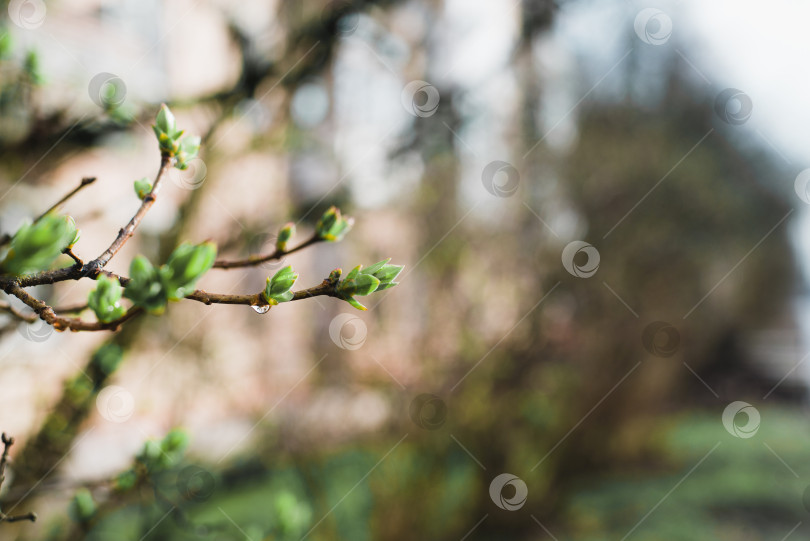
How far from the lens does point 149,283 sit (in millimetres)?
594

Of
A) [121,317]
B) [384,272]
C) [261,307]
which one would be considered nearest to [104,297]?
[121,317]

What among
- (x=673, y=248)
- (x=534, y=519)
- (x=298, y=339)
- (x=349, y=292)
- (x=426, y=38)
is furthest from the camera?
(x=673, y=248)

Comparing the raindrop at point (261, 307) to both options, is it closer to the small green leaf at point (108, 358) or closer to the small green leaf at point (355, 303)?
the small green leaf at point (355, 303)

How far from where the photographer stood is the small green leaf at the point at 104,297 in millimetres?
650

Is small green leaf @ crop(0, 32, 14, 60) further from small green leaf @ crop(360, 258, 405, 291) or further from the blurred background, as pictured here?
small green leaf @ crop(360, 258, 405, 291)

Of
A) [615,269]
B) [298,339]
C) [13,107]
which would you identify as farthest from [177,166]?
[615,269]

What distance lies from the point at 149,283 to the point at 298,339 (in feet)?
13.8

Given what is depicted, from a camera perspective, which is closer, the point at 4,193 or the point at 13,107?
the point at 13,107

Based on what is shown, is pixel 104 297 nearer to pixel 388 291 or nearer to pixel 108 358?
pixel 108 358

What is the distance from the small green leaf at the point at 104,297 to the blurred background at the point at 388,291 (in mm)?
560

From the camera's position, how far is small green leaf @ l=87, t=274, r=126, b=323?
65cm

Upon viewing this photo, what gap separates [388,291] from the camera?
4.29 meters

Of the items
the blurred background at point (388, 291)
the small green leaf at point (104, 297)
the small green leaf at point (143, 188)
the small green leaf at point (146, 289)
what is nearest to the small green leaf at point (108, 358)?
the blurred background at point (388, 291)

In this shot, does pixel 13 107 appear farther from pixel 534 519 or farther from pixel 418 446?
pixel 534 519
